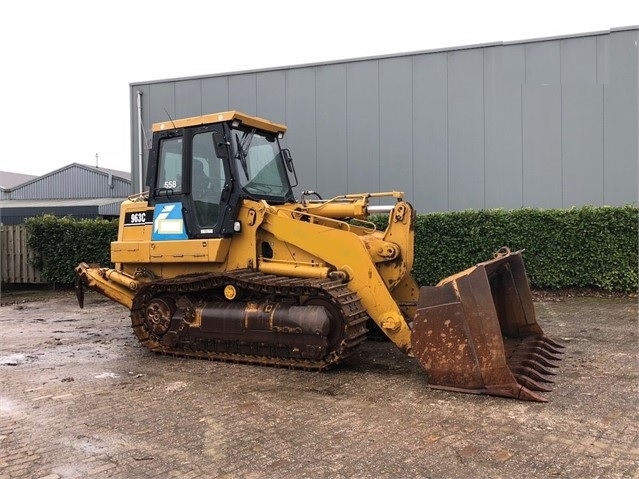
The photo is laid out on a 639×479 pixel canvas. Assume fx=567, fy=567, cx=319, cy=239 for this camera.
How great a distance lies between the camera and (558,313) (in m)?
9.71

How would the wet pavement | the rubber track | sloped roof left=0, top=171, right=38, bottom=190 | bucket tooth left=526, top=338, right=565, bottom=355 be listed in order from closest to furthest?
1. the wet pavement
2. the rubber track
3. bucket tooth left=526, top=338, right=565, bottom=355
4. sloped roof left=0, top=171, right=38, bottom=190

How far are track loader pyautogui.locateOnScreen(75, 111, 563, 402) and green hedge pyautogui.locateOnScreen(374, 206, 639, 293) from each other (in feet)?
16.8

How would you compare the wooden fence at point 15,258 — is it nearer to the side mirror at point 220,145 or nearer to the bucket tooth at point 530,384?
Answer: the side mirror at point 220,145

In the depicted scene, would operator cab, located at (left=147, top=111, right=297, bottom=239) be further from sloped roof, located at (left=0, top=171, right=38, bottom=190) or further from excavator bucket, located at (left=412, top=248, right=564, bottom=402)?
sloped roof, located at (left=0, top=171, right=38, bottom=190)

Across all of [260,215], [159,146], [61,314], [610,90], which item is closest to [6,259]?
[61,314]

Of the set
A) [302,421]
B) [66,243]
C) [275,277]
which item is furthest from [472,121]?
[302,421]

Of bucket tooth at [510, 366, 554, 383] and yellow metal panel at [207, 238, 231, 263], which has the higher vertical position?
yellow metal panel at [207, 238, 231, 263]

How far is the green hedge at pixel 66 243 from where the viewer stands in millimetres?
14125

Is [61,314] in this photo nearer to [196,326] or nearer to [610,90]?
[196,326]

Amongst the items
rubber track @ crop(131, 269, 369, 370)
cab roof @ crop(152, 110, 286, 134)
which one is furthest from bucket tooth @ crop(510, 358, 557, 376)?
cab roof @ crop(152, 110, 286, 134)

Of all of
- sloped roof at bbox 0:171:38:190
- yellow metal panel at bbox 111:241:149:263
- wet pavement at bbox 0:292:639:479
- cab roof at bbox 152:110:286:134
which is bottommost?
wet pavement at bbox 0:292:639:479

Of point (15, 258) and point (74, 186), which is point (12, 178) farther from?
point (15, 258)

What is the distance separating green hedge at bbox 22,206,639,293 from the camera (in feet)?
35.9

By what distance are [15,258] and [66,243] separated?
177cm
